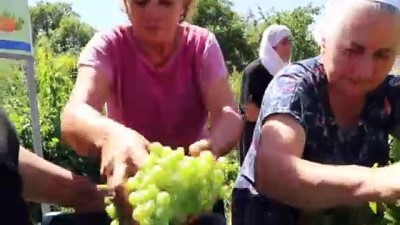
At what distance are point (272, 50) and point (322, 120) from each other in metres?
4.25

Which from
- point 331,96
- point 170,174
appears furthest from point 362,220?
point 170,174

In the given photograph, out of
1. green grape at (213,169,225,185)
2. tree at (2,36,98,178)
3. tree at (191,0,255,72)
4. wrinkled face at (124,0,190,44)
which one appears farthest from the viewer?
tree at (191,0,255,72)

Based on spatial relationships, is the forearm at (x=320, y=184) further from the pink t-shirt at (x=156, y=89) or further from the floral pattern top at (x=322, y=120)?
the pink t-shirt at (x=156, y=89)

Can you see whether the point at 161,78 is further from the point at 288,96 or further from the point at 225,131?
the point at 288,96

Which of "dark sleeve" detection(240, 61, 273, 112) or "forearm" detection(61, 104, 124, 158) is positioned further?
"dark sleeve" detection(240, 61, 273, 112)

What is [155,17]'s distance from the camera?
2371mm

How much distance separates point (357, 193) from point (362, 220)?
0.11 meters

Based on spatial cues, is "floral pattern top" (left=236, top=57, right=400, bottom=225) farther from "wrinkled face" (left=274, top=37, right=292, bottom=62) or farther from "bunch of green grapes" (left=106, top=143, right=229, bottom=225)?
"wrinkled face" (left=274, top=37, right=292, bottom=62)

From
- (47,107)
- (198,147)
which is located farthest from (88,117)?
(47,107)

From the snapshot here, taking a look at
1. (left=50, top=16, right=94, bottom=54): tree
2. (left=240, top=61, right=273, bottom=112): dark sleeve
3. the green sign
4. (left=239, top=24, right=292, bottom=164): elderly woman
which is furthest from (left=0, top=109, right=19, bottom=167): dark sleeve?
(left=50, top=16, right=94, bottom=54): tree

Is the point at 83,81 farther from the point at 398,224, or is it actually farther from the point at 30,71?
the point at 30,71

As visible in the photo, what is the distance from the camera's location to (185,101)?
8.33 feet

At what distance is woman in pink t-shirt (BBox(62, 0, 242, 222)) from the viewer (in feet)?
7.81

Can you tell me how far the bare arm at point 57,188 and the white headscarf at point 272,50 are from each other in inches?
149
